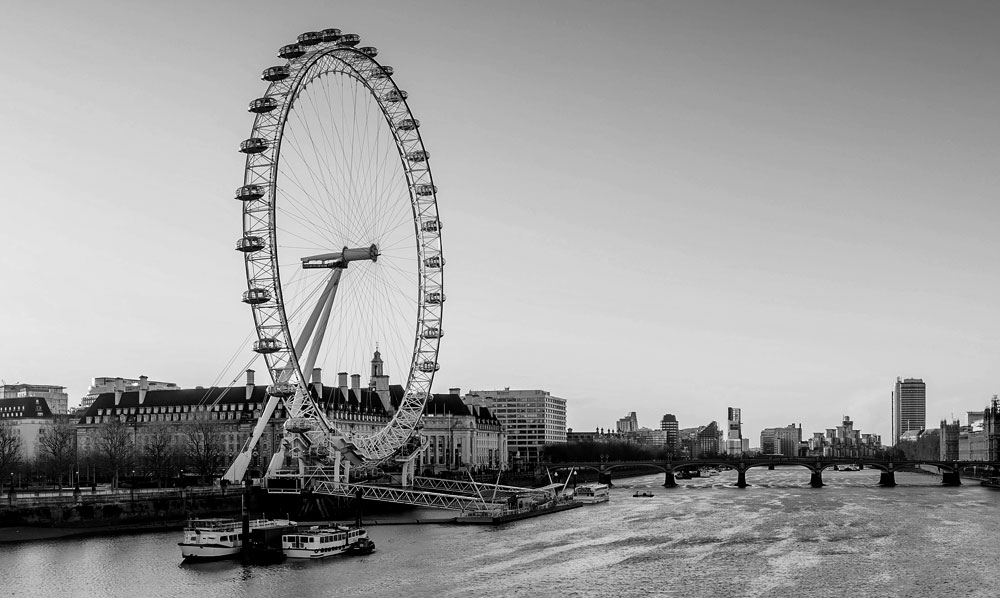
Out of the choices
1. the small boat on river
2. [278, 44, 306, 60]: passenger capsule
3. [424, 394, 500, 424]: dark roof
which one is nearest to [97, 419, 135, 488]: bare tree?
[278, 44, 306, 60]: passenger capsule

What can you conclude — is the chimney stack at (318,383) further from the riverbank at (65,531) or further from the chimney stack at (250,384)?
the riverbank at (65,531)

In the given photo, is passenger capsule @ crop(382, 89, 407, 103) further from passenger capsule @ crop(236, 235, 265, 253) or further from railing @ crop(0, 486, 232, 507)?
railing @ crop(0, 486, 232, 507)

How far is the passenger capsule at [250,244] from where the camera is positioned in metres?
72.2

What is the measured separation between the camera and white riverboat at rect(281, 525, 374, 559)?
6191cm

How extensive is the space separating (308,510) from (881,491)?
7271cm

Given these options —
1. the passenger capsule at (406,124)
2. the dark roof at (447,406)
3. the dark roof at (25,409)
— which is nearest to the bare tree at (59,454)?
the dark roof at (25,409)

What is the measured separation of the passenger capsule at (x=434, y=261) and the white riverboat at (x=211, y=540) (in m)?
29.5

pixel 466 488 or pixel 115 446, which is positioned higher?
pixel 115 446

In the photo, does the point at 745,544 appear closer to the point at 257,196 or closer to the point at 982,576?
the point at 982,576

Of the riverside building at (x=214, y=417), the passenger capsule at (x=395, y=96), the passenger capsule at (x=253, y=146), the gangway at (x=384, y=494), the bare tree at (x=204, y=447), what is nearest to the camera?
the passenger capsule at (x=253, y=146)

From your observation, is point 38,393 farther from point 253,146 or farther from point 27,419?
point 253,146

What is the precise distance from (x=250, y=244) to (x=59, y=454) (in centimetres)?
3611

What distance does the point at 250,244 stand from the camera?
2847 inches

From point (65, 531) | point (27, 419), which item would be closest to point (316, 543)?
point (65, 531)
